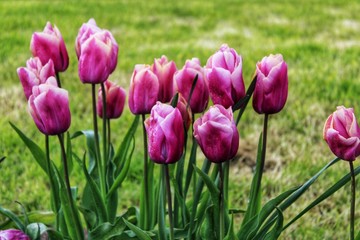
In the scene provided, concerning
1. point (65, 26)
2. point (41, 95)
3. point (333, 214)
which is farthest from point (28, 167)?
point (65, 26)

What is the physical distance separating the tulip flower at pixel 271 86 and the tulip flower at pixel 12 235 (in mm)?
577

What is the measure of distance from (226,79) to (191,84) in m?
0.16

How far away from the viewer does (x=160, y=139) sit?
1285 mm

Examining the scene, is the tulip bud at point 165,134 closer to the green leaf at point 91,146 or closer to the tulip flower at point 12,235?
the tulip flower at point 12,235

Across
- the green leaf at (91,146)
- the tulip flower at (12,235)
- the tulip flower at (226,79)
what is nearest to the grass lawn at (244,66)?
the green leaf at (91,146)

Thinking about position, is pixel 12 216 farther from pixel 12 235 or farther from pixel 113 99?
pixel 113 99

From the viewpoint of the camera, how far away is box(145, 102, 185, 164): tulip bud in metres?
1.28

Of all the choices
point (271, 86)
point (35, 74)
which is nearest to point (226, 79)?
point (271, 86)

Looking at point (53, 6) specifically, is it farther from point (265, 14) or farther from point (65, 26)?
point (265, 14)

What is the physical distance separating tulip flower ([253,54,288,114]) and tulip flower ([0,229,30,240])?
1.89 ft

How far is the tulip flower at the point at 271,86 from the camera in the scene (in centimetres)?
138

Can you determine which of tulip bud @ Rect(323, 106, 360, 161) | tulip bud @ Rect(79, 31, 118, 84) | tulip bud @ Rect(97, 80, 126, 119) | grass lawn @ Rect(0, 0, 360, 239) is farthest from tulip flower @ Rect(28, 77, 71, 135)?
grass lawn @ Rect(0, 0, 360, 239)

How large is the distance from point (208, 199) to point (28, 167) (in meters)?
1.26

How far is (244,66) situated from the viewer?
12.7 ft
